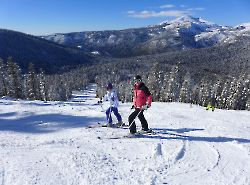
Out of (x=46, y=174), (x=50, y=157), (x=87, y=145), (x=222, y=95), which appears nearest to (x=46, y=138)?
(x=87, y=145)

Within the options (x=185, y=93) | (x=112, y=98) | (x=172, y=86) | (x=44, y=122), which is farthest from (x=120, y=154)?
(x=185, y=93)

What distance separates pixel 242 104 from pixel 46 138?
7707cm

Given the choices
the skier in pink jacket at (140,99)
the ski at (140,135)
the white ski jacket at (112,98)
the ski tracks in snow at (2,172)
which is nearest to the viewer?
the ski tracks in snow at (2,172)

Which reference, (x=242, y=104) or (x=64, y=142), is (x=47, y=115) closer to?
(x=64, y=142)

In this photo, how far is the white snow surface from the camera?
990 centimetres

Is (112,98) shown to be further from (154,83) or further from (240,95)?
(240,95)

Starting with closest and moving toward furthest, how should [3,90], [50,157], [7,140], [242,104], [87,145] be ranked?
1. [50,157]
2. [87,145]
3. [7,140]
4. [3,90]
5. [242,104]

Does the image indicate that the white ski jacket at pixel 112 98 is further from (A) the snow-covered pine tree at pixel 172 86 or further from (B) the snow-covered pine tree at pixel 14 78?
(A) the snow-covered pine tree at pixel 172 86

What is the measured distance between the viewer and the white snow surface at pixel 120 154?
9898mm

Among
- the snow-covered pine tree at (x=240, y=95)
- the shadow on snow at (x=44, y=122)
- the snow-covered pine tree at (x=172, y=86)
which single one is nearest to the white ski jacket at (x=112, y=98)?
the shadow on snow at (x=44, y=122)

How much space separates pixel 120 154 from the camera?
12094 millimetres

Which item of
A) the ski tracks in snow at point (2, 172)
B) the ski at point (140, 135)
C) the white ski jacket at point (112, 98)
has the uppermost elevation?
the white ski jacket at point (112, 98)

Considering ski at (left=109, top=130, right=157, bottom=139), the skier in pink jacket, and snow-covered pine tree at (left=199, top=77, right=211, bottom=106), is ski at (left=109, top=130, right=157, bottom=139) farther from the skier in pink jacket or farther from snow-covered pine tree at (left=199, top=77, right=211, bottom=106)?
snow-covered pine tree at (left=199, top=77, right=211, bottom=106)

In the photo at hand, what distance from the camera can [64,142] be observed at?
44.9 ft
